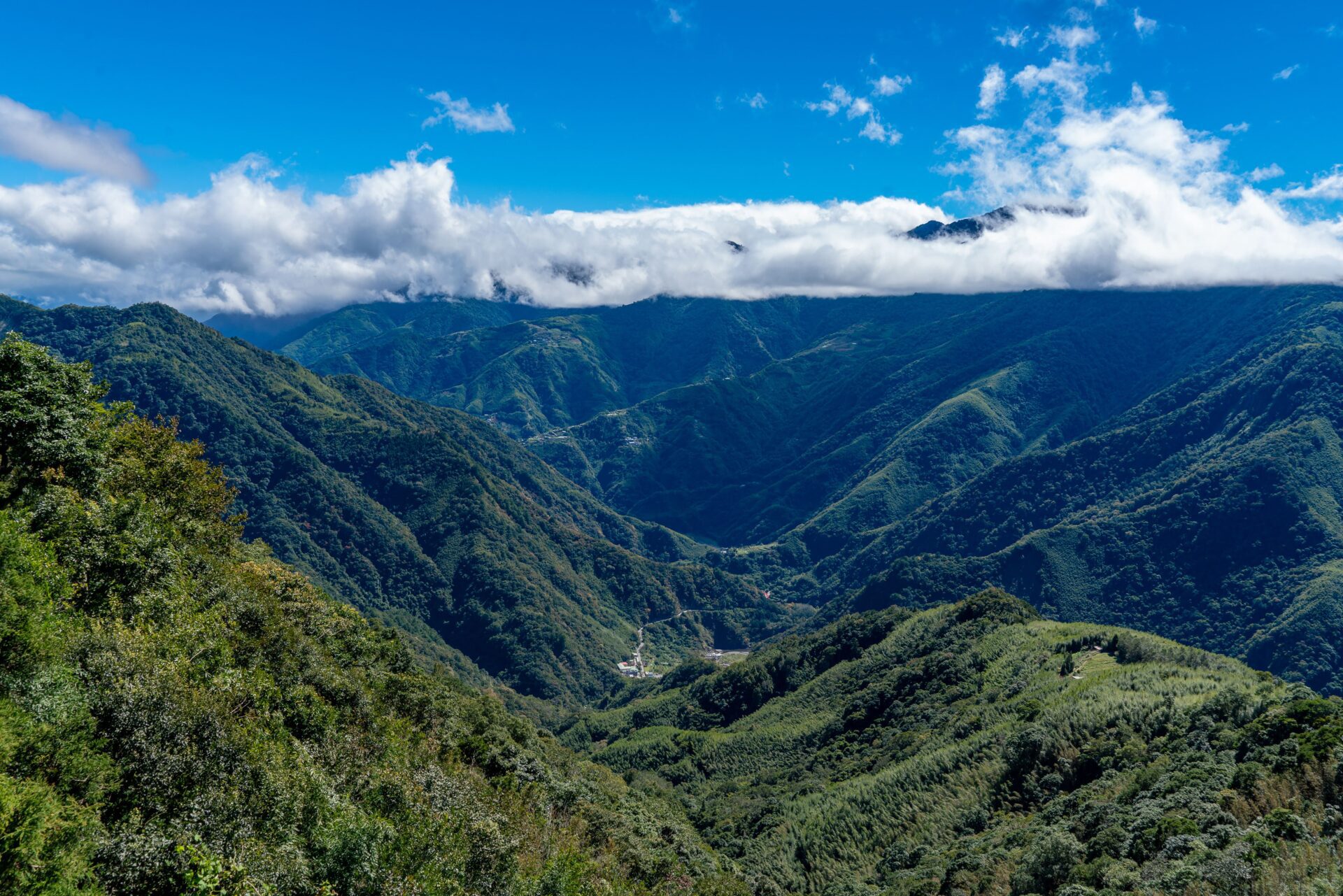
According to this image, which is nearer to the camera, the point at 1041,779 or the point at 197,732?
the point at 197,732

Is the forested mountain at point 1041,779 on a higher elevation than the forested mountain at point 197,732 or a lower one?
lower

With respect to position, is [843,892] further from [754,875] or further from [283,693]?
[283,693]

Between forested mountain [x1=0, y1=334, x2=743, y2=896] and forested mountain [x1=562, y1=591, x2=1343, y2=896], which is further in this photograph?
forested mountain [x1=562, y1=591, x2=1343, y2=896]

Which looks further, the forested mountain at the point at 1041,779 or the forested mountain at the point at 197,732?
the forested mountain at the point at 1041,779

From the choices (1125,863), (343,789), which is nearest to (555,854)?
(343,789)

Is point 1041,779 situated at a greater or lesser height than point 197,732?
lesser
